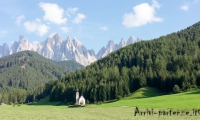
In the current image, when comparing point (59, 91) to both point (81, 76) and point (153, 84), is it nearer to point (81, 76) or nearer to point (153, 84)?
point (81, 76)

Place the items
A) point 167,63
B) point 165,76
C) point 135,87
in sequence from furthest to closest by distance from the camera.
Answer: point 167,63 < point 135,87 < point 165,76

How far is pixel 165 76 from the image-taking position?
137125mm

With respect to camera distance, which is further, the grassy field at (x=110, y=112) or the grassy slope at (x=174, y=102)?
the grassy slope at (x=174, y=102)

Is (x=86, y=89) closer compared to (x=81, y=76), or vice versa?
(x=86, y=89)

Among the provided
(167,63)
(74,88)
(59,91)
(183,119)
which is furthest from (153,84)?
(183,119)

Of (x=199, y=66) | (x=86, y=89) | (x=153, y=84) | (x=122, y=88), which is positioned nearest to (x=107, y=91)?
(x=122, y=88)

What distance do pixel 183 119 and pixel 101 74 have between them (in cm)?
13886

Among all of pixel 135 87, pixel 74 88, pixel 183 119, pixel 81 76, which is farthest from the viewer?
pixel 81 76

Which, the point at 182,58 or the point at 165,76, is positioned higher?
the point at 182,58

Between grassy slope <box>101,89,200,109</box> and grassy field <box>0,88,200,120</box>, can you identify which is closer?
grassy field <box>0,88,200,120</box>

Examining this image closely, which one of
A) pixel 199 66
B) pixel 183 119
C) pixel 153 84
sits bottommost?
pixel 183 119

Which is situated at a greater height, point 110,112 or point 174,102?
point 174,102

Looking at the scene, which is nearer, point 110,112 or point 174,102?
point 110,112

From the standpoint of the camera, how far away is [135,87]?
487 ft
